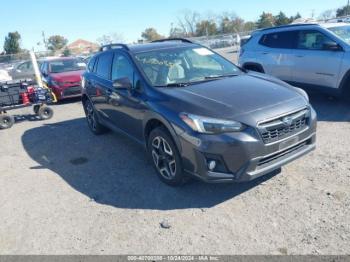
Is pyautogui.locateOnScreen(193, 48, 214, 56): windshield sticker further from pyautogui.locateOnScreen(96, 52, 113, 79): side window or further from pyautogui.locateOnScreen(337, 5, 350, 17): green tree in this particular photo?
pyautogui.locateOnScreen(337, 5, 350, 17): green tree

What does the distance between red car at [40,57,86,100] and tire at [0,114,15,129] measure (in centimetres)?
269

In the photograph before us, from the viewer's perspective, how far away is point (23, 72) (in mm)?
16094

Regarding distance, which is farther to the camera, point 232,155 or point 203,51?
point 203,51

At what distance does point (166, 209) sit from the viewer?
371 cm

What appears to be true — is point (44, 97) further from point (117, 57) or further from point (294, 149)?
point (294, 149)

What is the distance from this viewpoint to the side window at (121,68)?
471cm

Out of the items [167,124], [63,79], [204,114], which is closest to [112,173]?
[167,124]

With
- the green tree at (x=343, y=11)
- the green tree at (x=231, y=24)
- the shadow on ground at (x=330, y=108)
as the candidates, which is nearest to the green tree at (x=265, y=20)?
the green tree at (x=231, y=24)

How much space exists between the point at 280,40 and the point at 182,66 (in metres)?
4.08

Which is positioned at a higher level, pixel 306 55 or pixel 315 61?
pixel 306 55

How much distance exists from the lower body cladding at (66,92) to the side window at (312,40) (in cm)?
735

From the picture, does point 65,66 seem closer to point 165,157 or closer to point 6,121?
point 6,121

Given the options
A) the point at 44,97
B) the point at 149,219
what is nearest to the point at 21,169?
the point at 149,219

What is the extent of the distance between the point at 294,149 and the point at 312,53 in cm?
396
